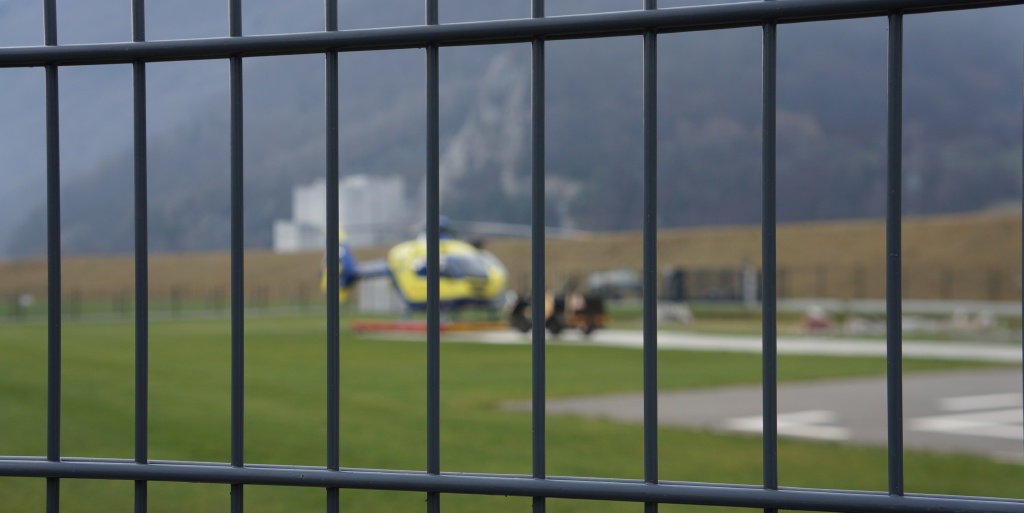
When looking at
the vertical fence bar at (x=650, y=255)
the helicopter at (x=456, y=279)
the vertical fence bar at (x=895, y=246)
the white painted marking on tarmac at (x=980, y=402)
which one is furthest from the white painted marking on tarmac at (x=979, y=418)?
the helicopter at (x=456, y=279)

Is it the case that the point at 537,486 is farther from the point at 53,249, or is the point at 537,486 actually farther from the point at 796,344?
the point at 796,344

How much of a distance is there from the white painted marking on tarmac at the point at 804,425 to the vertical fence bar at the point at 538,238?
8089 millimetres

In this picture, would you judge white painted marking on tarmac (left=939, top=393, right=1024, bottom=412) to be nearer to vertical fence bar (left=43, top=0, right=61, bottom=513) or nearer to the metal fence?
the metal fence

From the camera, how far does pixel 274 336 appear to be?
27969 millimetres

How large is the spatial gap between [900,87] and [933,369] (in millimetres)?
16461


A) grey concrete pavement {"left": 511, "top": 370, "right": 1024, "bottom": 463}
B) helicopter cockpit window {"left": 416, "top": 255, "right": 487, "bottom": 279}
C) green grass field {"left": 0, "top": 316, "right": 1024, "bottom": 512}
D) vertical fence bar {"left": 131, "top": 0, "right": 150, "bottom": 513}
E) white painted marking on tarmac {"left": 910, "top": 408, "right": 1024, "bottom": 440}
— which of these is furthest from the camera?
helicopter cockpit window {"left": 416, "top": 255, "right": 487, "bottom": 279}

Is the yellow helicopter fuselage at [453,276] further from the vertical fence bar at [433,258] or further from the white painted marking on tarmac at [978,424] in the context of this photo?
the vertical fence bar at [433,258]

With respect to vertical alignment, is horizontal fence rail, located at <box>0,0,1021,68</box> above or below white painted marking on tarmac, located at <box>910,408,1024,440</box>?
above

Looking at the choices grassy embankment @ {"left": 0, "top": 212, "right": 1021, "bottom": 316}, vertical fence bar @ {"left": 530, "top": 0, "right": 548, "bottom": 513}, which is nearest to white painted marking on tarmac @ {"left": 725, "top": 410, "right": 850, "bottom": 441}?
vertical fence bar @ {"left": 530, "top": 0, "right": 548, "bottom": 513}

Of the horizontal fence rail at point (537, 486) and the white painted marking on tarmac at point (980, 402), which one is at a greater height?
the horizontal fence rail at point (537, 486)

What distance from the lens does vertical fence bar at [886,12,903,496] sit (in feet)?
7.34

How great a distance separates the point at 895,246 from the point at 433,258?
109cm

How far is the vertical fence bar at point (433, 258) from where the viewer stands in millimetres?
2471

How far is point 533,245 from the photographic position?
2.37m
